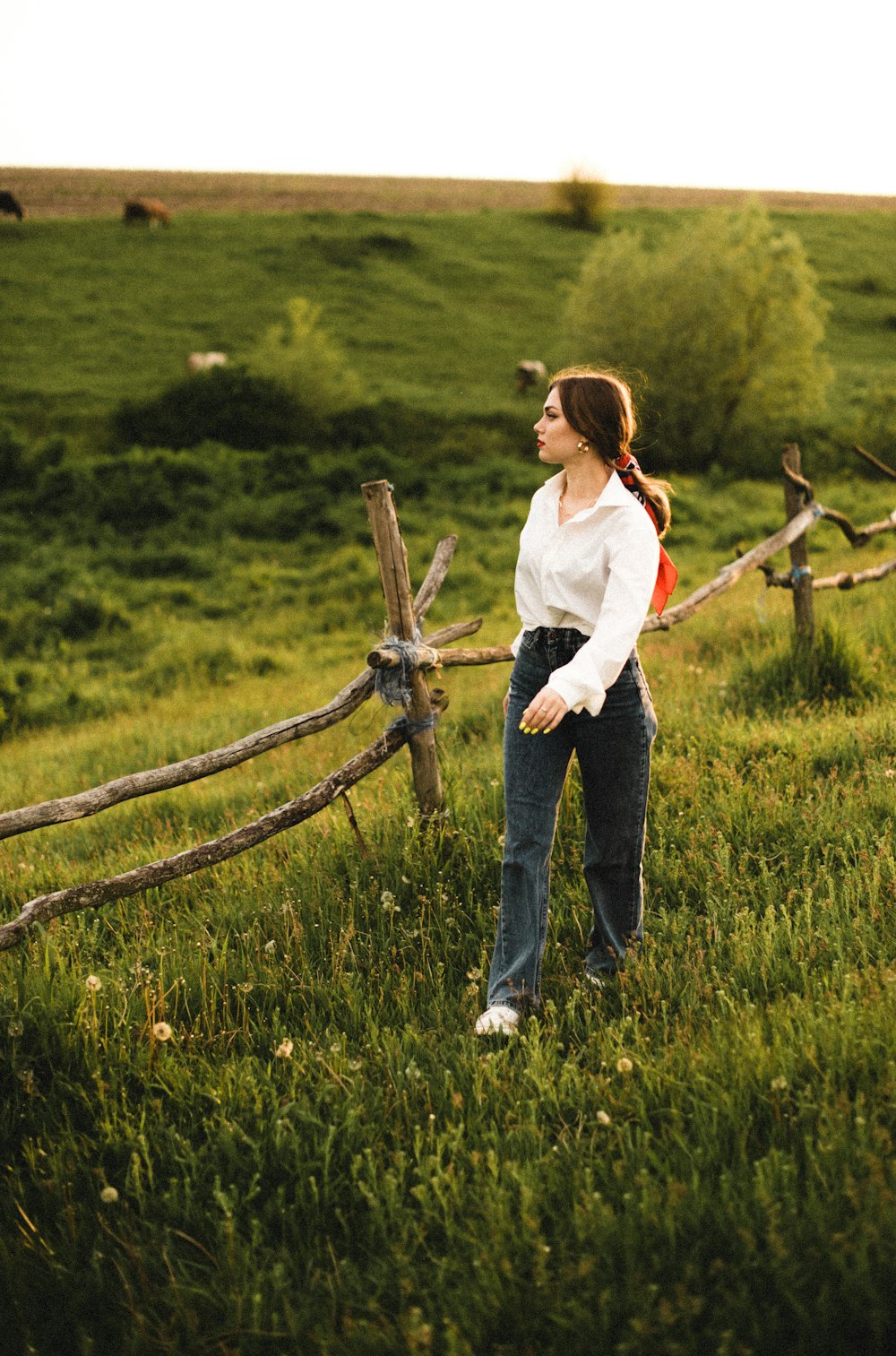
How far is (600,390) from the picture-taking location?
120 inches

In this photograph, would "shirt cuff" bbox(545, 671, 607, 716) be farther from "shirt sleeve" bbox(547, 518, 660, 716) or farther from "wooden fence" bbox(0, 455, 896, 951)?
"wooden fence" bbox(0, 455, 896, 951)

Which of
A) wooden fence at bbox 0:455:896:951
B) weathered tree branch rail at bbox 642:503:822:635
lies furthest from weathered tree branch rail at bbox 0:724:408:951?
weathered tree branch rail at bbox 642:503:822:635

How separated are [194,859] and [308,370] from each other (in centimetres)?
2388

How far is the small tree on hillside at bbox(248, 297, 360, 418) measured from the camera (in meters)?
25.2

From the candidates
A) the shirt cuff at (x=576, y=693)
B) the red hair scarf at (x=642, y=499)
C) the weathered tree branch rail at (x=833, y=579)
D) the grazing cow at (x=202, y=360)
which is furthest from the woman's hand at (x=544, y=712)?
the grazing cow at (x=202, y=360)

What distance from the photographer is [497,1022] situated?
2977 millimetres

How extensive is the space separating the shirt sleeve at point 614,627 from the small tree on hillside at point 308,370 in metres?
23.4

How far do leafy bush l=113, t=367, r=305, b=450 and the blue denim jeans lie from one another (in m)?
22.4

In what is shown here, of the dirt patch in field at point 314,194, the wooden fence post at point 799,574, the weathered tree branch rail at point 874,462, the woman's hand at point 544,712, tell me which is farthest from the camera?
the dirt patch in field at point 314,194

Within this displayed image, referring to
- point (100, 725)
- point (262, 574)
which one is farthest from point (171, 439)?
point (100, 725)

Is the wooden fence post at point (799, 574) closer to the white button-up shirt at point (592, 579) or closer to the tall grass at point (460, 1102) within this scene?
the tall grass at point (460, 1102)

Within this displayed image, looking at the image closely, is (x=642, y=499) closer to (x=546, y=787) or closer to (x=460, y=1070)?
(x=546, y=787)

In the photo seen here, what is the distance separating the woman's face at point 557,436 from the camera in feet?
10.1

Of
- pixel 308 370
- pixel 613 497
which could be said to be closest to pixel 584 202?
pixel 308 370
